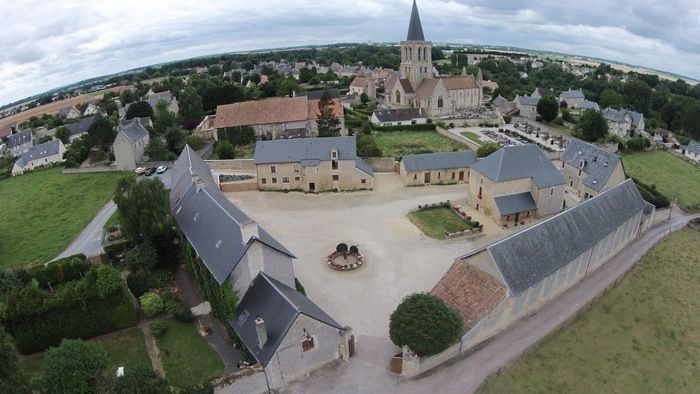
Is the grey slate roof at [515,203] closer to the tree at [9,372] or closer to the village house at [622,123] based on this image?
the tree at [9,372]

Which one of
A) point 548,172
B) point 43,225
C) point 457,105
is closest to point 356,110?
point 457,105

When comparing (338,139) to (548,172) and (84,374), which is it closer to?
(548,172)

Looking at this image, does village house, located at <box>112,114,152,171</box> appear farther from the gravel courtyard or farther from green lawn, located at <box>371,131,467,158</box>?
green lawn, located at <box>371,131,467,158</box>

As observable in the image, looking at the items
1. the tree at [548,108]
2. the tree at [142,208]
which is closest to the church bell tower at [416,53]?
the tree at [548,108]

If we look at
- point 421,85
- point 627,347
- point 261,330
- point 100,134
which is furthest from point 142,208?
point 421,85

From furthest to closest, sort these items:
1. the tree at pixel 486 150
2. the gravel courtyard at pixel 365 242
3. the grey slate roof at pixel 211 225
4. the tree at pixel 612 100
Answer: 1. the tree at pixel 612 100
2. the tree at pixel 486 150
3. the gravel courtyard at pixel 365 242
4. the grey slate roof at pixel 211 225

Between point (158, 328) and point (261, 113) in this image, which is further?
point (261, 113)

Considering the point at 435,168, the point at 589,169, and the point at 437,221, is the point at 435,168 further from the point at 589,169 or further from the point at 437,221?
the point at 589,169

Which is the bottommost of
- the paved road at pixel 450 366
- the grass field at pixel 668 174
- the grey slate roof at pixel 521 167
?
the paved road at pixel 450 366
